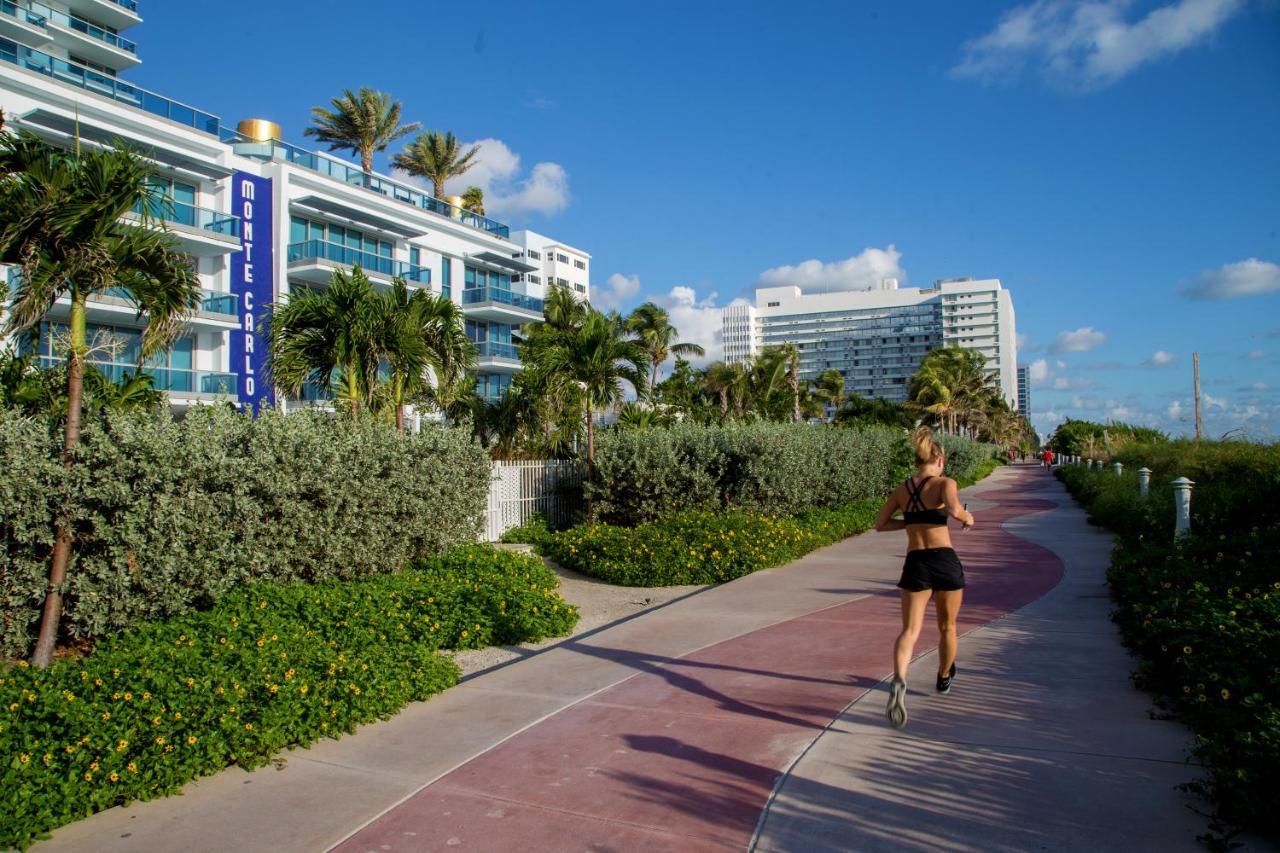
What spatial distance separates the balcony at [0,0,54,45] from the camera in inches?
1034

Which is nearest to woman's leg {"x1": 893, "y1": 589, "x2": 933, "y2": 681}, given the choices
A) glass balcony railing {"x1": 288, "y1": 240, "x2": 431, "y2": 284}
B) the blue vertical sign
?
glass balcony railing {"x1": 288, "y1": 240, "x2": 431, "y2": 284}

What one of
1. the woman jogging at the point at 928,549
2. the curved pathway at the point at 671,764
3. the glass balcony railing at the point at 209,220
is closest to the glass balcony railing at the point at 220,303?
the glass balcony railing at the point at 209,220

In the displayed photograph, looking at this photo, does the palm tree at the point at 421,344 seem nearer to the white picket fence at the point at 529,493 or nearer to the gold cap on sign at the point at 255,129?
the white picket fence at the point at 529,493

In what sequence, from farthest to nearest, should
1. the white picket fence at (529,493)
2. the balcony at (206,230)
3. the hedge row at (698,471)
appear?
the balcony at (206,230) < the white picket fence at (529,493) < the hedge row at (698,471)

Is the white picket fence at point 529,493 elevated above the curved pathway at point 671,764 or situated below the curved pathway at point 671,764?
above

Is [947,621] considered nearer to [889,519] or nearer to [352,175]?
[889,519]

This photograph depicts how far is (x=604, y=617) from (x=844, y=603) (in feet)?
8.95

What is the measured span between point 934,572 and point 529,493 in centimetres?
1267

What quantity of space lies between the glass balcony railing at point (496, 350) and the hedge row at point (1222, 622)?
29518 millimetres

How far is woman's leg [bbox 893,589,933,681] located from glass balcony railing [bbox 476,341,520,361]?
33219 mm

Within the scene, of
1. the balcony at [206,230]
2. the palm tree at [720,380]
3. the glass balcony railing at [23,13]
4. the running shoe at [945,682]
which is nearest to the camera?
the running shoe at [945,682]

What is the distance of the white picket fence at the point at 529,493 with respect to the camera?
55.0 ft

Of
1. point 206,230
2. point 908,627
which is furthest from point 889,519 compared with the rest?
point 206,230

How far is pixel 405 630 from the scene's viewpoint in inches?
289
